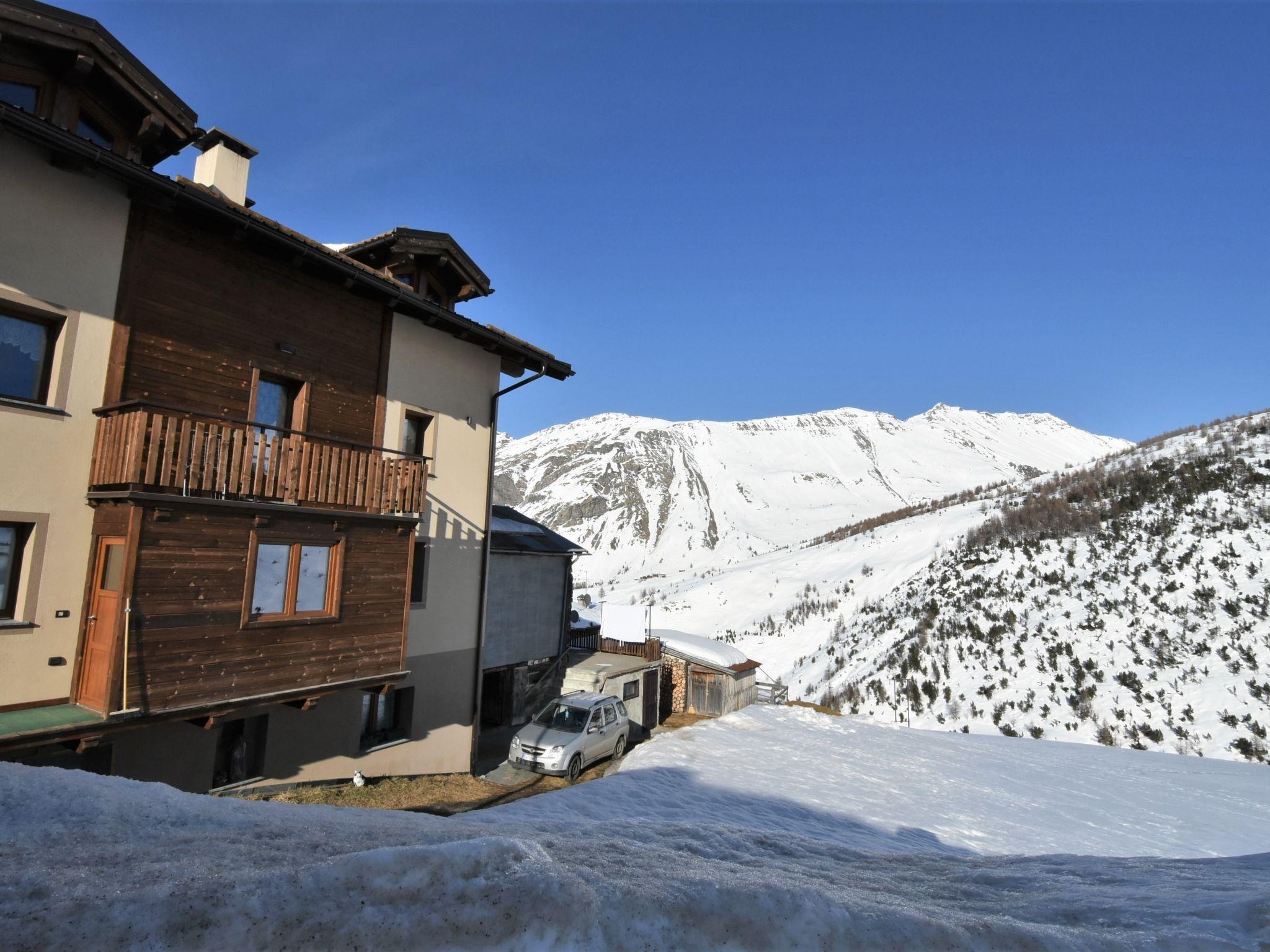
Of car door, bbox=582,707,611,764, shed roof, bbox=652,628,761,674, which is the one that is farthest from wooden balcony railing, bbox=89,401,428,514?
shed roof, bbox=652,628,761,674

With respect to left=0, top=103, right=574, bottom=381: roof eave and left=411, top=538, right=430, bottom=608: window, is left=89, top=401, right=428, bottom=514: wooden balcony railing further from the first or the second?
left=0, top=103, right=574, bottom=381: roof eave

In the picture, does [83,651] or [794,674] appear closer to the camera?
[83,651]

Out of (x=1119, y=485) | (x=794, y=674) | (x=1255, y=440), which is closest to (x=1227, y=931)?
(x=794, y=674)

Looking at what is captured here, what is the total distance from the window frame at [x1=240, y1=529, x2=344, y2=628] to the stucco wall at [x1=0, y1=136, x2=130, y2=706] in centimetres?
211

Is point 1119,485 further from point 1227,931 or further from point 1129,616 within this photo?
point 1227,931

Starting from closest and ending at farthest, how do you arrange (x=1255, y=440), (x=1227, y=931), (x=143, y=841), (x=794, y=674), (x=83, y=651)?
1. (x=1227, y=931)
2. (x=143, y=841)
3. (x=83, y=651)
4. (x=794, y=674)
5. (x=1255, y=440)

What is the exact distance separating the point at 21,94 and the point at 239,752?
10959 mm

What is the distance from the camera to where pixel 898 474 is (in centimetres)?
11331

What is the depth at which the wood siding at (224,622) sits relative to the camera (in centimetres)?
898

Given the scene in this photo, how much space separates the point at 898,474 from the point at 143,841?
121 meters

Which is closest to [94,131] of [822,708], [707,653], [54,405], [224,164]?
[224,164]

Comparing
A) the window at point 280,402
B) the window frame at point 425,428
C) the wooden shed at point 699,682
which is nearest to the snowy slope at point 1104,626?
the wooden shed at point 699,682

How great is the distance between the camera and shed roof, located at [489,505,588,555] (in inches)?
765

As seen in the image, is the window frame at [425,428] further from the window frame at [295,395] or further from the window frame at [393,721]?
the window frame at [393,721]
